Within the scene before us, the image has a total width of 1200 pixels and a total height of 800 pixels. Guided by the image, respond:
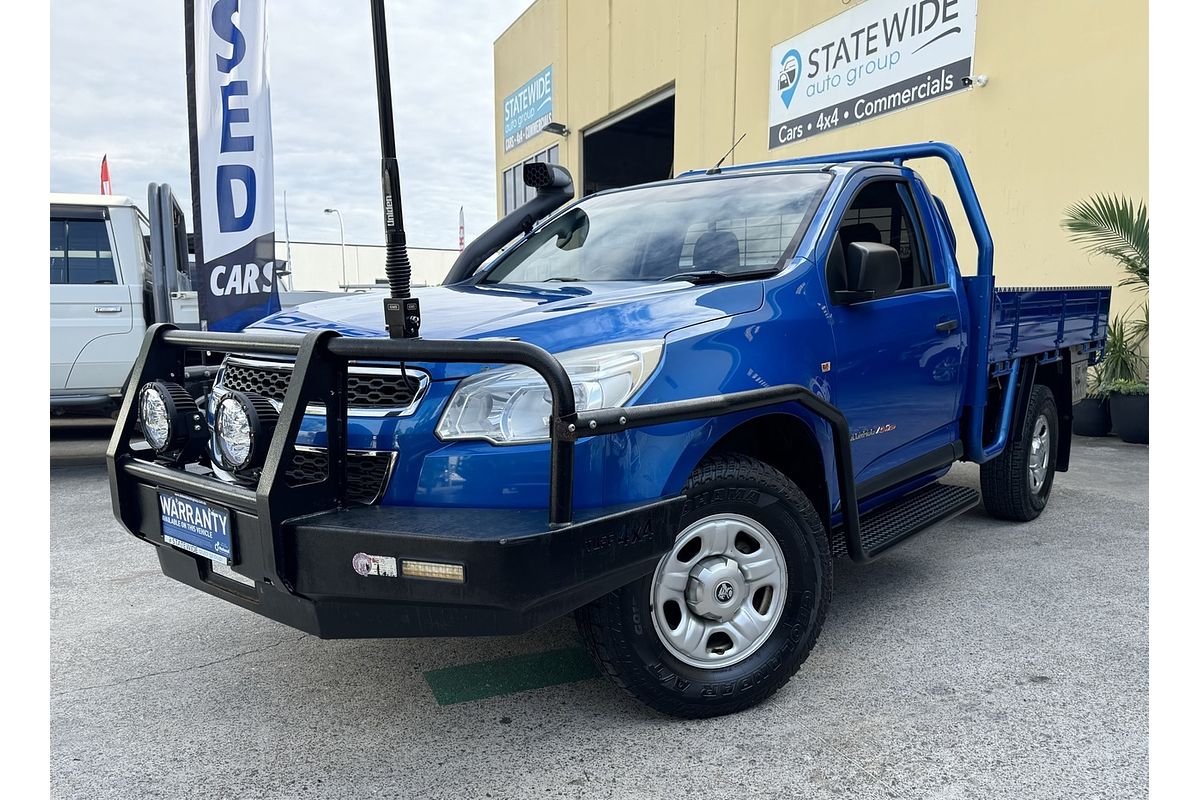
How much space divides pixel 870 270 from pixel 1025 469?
2458 mm

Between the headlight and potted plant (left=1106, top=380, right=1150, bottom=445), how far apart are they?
22.5 feet

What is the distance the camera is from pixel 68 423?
31.7 ft

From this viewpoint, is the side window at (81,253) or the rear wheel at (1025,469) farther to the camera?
the side window at (81,253)

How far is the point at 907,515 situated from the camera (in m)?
3.76

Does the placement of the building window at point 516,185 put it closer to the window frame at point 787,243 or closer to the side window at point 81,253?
the side window at point 81,253

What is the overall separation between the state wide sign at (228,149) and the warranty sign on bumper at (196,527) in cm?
395

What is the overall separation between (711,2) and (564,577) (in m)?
12.8

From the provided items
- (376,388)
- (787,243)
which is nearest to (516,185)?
(787,243)

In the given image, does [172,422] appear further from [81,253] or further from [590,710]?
[81,253]

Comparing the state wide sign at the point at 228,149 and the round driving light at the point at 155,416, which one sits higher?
the state wide sign at the point at 228,149

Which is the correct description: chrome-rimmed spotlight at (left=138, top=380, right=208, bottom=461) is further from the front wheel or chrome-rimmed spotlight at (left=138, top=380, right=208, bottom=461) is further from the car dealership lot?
the front wheel

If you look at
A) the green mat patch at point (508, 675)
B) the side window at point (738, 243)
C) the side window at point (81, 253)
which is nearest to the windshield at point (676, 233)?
the side window at point (738, 243)

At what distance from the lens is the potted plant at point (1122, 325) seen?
7414 millimetres

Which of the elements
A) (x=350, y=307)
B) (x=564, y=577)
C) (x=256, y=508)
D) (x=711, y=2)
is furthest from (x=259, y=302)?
(x=711, y=2)
